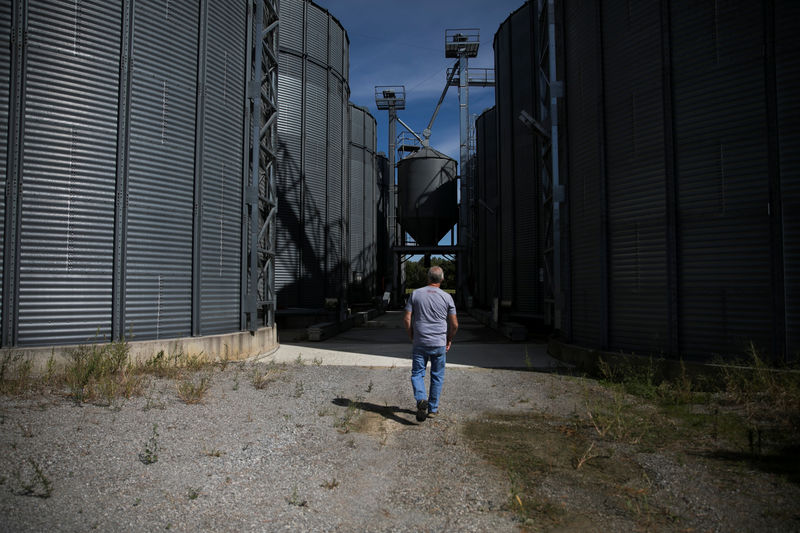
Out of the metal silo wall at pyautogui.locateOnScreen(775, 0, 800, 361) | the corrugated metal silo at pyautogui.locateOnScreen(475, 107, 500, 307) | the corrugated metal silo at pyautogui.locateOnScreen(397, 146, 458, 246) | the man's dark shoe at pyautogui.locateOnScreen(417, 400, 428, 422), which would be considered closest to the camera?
the man's dark shoe at pyautogui.locateOnScreen(417, 400, 428, 422)

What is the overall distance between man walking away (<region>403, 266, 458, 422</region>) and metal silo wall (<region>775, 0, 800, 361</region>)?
15.7 ft

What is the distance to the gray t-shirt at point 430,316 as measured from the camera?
5.53 meters

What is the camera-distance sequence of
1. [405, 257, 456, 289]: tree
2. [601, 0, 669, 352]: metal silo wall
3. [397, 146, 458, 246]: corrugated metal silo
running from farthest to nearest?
[405, 257, 456, 289]: tree < [397, 146, 458, 246]: corrugated metal silo < [601, 0, 669, 352]: metal silo wall

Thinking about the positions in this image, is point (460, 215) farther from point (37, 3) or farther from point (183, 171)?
point (37, 3)

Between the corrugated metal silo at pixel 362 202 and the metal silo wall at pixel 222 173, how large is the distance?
14.3 metres

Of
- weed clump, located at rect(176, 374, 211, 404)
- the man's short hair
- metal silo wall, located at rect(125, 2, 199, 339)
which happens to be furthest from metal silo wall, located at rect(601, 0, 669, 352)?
metal silo wall, located at rect(125, 2, 199, 339)

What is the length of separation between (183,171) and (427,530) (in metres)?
8.31

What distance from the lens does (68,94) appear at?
26.2 feet

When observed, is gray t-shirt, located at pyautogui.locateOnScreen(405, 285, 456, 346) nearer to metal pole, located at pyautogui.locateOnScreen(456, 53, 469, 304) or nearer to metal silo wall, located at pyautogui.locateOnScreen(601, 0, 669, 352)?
metal silo wall, located at pyautogui.locateOnScreen(601, 0, 669, 352)

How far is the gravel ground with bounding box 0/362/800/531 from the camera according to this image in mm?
3186

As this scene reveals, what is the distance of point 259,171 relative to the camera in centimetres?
1163

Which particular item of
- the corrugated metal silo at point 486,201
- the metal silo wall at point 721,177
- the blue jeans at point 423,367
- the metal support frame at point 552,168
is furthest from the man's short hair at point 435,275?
the corrugated metal silo at point 486,201

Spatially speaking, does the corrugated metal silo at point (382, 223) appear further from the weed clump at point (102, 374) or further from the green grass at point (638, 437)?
the green grass at point (638, 437)

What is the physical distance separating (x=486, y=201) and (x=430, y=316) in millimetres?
18572
